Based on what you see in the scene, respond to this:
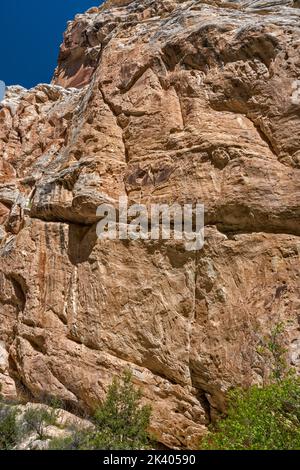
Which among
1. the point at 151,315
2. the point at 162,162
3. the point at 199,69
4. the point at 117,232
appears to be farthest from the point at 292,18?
the point at 151,315

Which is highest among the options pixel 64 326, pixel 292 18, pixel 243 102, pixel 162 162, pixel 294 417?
pixel 292 18

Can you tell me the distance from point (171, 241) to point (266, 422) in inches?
217

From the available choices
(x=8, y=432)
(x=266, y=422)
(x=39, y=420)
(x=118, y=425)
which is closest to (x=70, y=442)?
(x=118, y=425)

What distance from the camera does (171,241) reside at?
11977 millimetres

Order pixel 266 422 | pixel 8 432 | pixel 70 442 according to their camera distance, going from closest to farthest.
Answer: pixel 266 422 → pixel 70 442 → pixel 8 432

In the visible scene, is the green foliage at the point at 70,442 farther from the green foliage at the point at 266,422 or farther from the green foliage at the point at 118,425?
the green foliage at the point at 266,422

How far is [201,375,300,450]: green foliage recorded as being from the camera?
26.6 ft

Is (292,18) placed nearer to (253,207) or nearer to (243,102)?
(243,102)

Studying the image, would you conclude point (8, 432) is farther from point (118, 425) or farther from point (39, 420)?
point (118, 425)

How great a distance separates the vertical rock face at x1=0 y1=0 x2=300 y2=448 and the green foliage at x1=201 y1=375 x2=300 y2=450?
1.20 meters

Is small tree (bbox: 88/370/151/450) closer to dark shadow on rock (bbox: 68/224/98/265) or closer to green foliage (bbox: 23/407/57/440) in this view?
green foliage (bbox: 23/407/57/440)

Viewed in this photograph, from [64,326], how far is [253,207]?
7.07m

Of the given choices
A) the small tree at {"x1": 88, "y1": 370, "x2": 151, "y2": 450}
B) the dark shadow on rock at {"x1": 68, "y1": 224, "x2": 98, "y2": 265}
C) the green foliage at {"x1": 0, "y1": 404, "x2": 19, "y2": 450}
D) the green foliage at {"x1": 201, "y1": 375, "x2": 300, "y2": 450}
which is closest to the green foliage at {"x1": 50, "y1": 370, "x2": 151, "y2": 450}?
the small tree at {"x1": 88, "y1": 370, "x2": 151, "y2": 450}

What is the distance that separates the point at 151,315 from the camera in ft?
38.6
